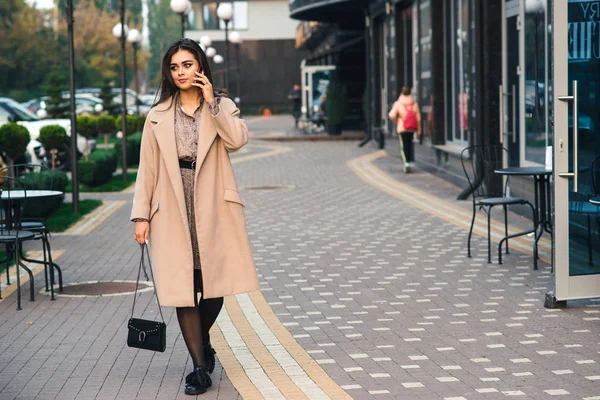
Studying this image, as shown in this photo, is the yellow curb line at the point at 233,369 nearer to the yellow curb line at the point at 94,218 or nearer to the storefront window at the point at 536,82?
→ the yellow curb line at the point at 94,218

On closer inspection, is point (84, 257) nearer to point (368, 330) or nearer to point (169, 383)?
point (368, 330)

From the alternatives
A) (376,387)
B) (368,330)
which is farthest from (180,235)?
(368,330)

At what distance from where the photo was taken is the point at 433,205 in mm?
15930

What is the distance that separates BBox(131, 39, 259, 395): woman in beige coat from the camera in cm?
619

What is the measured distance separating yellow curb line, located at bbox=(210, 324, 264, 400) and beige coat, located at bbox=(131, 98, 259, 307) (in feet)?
1.78

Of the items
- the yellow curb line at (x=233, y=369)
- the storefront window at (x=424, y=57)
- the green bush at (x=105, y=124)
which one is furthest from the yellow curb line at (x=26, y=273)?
the green bush at (x=105, y=124)

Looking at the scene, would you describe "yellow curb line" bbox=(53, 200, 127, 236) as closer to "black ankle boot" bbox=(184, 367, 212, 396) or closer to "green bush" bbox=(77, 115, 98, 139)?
"green bush" bbox=(77, 115, 98, 139)

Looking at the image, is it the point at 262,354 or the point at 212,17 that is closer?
the point at 262,354

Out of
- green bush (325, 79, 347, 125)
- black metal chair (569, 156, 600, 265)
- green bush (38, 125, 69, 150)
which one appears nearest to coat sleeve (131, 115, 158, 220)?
black metal chair (569, 156, 600, 265)

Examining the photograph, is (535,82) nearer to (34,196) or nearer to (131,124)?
(34,196)

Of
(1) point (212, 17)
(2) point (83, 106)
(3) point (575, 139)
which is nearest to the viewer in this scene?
(3) point (575, 139)

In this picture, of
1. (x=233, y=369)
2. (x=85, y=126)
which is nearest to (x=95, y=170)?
(x=85, y=126)

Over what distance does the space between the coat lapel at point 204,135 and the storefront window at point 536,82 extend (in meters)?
7.70

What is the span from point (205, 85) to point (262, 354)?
6.11 ft
